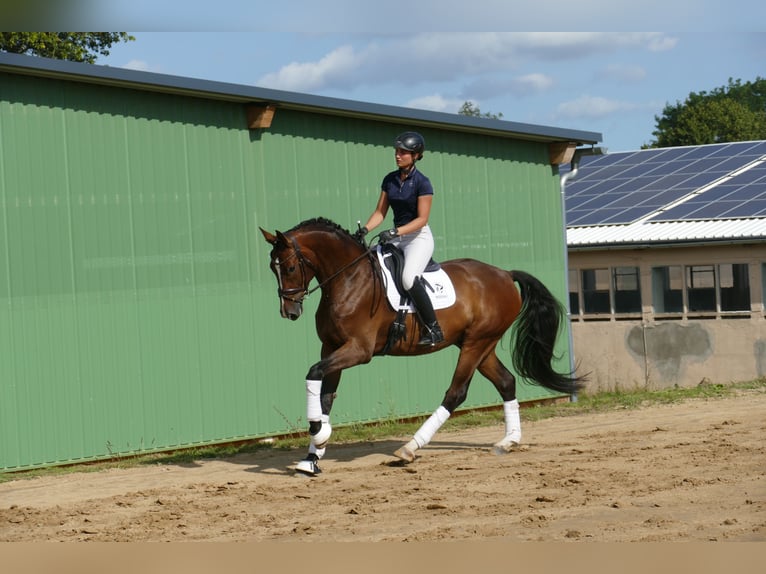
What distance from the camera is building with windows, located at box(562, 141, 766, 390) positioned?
22812 millimetres

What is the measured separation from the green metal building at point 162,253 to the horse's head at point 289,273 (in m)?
3.05

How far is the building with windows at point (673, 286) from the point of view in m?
22.8

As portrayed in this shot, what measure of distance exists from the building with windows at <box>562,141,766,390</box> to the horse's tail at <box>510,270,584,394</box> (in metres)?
10.3

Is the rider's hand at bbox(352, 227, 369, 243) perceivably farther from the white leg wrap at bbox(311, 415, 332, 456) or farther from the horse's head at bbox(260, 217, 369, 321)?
the white leg wrap at bbox(311, 415, 332, 456)

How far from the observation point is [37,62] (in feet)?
36.5

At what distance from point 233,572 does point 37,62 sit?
25.1 feet

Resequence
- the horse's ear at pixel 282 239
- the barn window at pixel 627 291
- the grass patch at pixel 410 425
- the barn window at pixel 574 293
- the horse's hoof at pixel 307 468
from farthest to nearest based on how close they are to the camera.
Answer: the barn window at pixel 574 293 < the barn window at pixel 627 291 < the grass patch at pixel 410 425 < the horse's hoof at pixel 307 468 < the horse's ear at pixel 282 239

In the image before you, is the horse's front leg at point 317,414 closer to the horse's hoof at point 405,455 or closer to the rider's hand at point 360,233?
the horse's hoof at point 405,455

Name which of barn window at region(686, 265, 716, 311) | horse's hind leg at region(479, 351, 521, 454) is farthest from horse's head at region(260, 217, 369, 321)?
barn window at region(686, 265, 716, 311)

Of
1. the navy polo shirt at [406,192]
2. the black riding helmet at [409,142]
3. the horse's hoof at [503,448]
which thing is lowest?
the horse's hoof at [503,448]

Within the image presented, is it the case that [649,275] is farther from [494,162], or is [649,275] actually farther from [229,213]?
[229,213]

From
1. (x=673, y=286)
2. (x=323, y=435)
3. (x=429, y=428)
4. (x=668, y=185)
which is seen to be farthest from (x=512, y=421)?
(x=668, y=185)

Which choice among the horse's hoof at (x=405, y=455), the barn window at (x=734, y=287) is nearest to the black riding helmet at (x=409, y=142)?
the horse's hoof at (x=405, y=455)

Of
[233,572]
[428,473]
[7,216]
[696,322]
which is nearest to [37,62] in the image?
[7,216]
